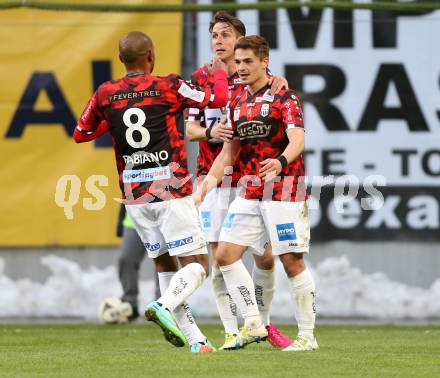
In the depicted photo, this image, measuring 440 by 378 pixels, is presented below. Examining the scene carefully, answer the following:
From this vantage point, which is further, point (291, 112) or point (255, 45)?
point (255, 45)

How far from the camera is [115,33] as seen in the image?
40.2 ft

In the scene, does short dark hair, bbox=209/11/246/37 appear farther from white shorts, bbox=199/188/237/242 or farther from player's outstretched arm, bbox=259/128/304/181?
player's outstretched arm, bbox=259/128/304/181

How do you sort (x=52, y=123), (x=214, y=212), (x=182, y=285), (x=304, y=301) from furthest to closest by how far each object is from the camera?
(x=52, y=123), (x=214, y=212), (x=304, y=301), (x=182, y=285)

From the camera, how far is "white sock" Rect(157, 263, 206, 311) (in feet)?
25.7

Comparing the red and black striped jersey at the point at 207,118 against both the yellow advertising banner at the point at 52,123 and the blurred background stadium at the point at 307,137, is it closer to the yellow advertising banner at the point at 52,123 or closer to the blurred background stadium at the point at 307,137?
the blurred background stadium at the point at 307,137

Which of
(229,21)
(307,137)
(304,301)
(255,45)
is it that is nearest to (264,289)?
(304,301)

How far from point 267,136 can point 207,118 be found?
1.16 m

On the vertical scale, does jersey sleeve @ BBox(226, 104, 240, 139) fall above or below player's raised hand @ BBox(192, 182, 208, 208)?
above

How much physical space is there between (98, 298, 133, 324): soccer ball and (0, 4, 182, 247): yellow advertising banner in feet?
2.45

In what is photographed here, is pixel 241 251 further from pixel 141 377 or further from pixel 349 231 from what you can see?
→ pixel 349 231

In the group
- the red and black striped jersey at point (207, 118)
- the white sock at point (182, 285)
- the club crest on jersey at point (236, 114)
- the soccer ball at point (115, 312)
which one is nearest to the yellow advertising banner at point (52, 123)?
the soccer ball at point (115, 312)

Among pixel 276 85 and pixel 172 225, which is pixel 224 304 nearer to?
pixel 172 225

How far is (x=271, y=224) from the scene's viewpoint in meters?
8.58

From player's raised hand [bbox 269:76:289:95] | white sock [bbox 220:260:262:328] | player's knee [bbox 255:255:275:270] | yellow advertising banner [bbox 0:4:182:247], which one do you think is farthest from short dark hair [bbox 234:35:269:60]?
yellow advertising banner [bbox 0:4:182:247]
